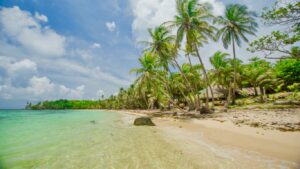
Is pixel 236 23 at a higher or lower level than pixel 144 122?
higher

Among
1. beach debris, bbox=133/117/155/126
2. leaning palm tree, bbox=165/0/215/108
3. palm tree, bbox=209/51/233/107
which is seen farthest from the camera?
palm tree, bbox=209/51/233/107

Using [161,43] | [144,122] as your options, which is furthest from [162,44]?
[144,122]

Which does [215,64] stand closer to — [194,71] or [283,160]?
[194,71]

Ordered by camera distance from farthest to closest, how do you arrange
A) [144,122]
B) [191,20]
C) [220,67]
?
1. [220,67]
2. [191,20]
3. [144,122]

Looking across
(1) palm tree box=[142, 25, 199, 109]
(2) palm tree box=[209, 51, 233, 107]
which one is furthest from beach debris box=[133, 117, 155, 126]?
(2) palm tree box=[209, 51, 233, 107]

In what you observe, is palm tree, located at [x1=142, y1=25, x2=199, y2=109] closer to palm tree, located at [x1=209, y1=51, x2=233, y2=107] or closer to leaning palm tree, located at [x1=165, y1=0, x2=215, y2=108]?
leaning palm tree, located at [x1=165, y1=0, x2=215, y2=108]

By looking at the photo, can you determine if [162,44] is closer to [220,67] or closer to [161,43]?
[161,43]

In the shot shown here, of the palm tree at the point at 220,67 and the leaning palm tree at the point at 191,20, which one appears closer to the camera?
the leaning palm tree at the point at 191,20

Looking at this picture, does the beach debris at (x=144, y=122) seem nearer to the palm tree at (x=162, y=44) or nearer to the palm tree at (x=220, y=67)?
the palm tree at (x=162, y=44)

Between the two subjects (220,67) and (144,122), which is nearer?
(144,122)

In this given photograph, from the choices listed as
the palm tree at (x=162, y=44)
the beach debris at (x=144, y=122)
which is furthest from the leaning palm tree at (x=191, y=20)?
the beach debris at (x=144, y=122)

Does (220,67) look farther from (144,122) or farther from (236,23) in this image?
(144,122)

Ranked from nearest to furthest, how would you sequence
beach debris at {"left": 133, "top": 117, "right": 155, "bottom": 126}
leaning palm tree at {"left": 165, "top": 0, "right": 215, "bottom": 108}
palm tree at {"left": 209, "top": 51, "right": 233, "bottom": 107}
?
beach debris at {"left": 133, "top": 117, "right": 155, "bottom": 126} < leaning palm tree at {"left": 165, "top": 0, "right": 215, "bottom": 108} < palm tree at {"left": 209, "top": 51, "right": 233, "bottom": 107}

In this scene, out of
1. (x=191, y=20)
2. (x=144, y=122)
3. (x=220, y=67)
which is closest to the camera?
(x=144, y=122)
